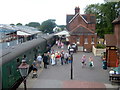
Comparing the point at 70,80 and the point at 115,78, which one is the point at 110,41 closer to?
the point at 115,78

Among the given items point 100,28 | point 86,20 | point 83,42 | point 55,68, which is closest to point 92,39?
point 83,42

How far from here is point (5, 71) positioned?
11430 mm

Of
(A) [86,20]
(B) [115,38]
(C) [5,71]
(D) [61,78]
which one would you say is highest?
(A) [86,20]

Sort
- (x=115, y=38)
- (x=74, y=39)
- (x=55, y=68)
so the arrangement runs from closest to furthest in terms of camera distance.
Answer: (x=55, y=68)
(x=115, y=38)
(x=74, y=39)

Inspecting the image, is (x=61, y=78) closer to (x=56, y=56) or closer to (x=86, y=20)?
(x=56, y=56)

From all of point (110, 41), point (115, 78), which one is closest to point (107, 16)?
point (110, 41)

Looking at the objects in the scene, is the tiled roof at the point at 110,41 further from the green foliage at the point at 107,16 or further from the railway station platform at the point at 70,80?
the green foliage at the point at 107,16

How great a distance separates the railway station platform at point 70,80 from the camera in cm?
1440

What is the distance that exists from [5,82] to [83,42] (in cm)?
2396

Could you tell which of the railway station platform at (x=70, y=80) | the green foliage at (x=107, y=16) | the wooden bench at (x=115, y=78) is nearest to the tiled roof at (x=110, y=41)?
the railway station platform at (x=70, y=80)

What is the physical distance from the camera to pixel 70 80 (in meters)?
15.9

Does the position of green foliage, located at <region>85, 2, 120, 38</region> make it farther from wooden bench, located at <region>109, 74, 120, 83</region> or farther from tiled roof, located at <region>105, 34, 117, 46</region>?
wooden bench, located at <region>109, 74, 120, 83</region>

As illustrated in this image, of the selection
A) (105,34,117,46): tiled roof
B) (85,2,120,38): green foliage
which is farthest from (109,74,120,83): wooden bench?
(85,2,120,38): green foliage

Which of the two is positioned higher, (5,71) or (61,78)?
(5,71)
